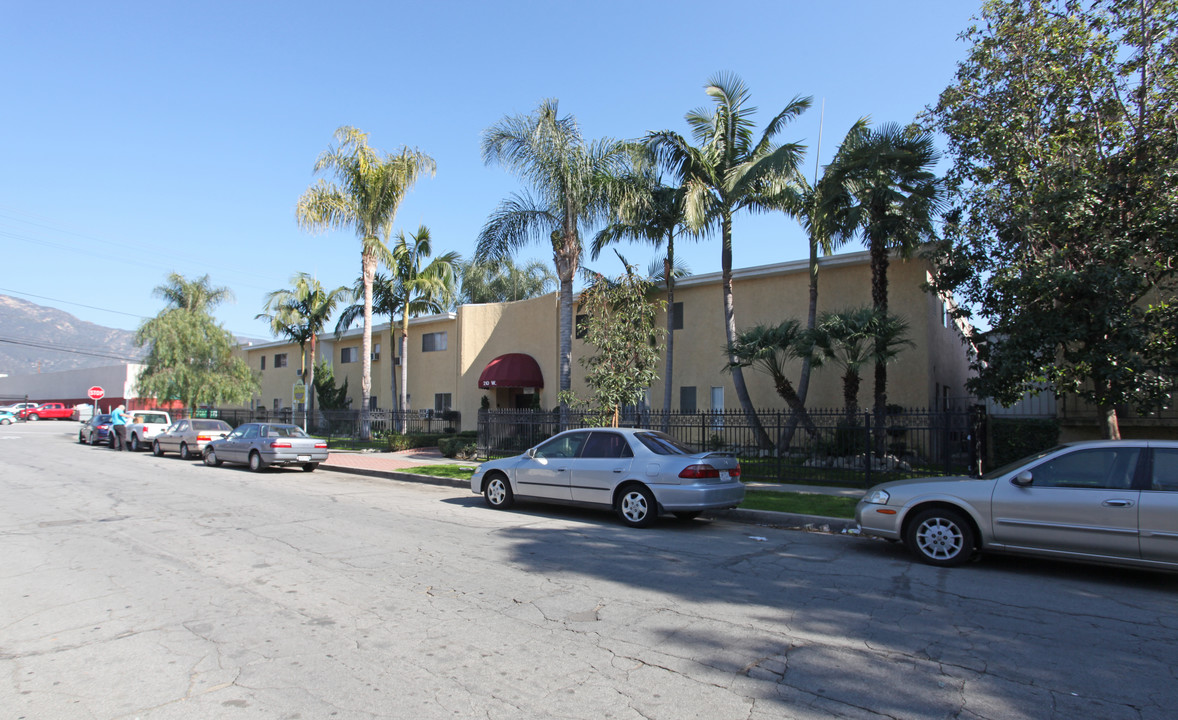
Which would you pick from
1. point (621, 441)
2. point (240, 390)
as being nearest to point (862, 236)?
point (621, 441)

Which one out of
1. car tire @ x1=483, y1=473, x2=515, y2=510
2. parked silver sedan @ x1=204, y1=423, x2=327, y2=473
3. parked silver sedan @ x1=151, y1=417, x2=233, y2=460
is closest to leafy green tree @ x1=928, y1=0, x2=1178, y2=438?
car tire @ x1=483, y1=473, x2=515, y2=510

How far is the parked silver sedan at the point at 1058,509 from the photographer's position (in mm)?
6695

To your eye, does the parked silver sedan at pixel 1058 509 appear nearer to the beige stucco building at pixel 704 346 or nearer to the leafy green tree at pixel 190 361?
the beige stucco building at pixel 704 346

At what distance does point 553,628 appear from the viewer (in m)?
5.34

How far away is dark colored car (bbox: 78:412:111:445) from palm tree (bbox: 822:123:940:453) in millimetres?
30433

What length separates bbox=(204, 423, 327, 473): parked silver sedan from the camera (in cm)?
1842

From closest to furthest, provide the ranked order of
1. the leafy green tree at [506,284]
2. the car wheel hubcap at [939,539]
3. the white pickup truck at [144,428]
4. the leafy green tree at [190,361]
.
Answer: the car wheel hubcap at [939,539] → the white pickup truck at [144,428] → the leafy green tree at [190,361] → the leafy green tree at [506,284]

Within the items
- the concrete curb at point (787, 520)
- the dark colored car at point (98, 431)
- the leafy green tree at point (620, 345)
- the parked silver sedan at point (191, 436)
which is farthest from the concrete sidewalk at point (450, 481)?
the dark colored car at point (98, 431)

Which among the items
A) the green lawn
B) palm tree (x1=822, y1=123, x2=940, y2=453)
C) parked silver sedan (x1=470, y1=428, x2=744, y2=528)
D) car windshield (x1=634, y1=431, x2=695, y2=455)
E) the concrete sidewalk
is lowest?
the concrete sidewalk

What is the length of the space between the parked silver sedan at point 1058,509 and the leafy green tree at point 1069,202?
5735 mm

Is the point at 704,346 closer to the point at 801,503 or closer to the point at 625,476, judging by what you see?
the point at 801,503

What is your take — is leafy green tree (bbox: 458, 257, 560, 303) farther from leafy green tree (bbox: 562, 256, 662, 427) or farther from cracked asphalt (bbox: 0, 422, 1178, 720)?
cracked asphalt (bbox: 0, 422, 1178, 720)

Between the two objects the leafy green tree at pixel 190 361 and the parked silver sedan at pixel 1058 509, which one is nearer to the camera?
the parked silver sedan at pixel 1058 509

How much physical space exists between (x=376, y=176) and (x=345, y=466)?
12.3 meters
